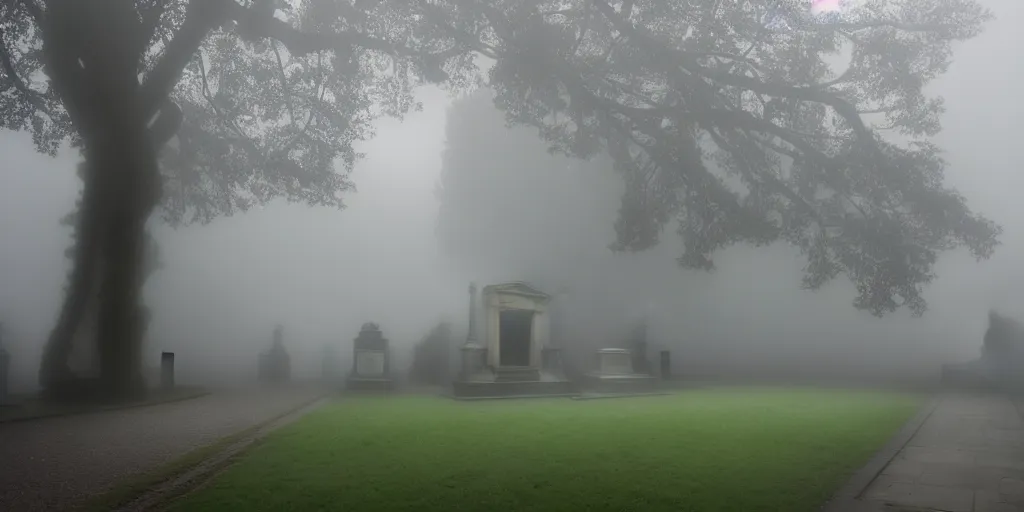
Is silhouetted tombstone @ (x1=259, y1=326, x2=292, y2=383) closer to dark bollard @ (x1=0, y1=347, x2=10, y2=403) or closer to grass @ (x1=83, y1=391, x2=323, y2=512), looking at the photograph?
dark bollard @ (x1=0, y1=347, x2=10, y2=403)

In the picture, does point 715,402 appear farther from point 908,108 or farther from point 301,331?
point 301,331

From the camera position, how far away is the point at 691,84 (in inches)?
403

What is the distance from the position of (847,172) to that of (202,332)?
2179 centimetres

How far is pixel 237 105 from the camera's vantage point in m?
18.4

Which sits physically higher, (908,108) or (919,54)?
(919,54)

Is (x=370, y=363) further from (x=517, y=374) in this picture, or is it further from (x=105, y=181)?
(x=105, y=181)

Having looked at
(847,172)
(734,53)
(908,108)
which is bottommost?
(847,172)

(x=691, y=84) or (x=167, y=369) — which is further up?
(x=691, y=84)

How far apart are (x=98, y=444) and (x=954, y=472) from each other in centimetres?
962

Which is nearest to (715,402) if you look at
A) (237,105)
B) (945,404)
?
(945,404)

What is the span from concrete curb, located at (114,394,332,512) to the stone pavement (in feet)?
17.6

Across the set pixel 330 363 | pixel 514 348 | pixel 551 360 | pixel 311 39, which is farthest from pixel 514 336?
pixel 311 39

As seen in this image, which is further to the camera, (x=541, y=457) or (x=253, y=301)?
(x=253, y=301)

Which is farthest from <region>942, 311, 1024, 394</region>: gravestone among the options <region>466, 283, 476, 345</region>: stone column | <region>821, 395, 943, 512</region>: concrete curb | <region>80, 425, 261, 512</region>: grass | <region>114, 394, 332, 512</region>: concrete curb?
<region>80, 425, 261, 512</region>: grass
